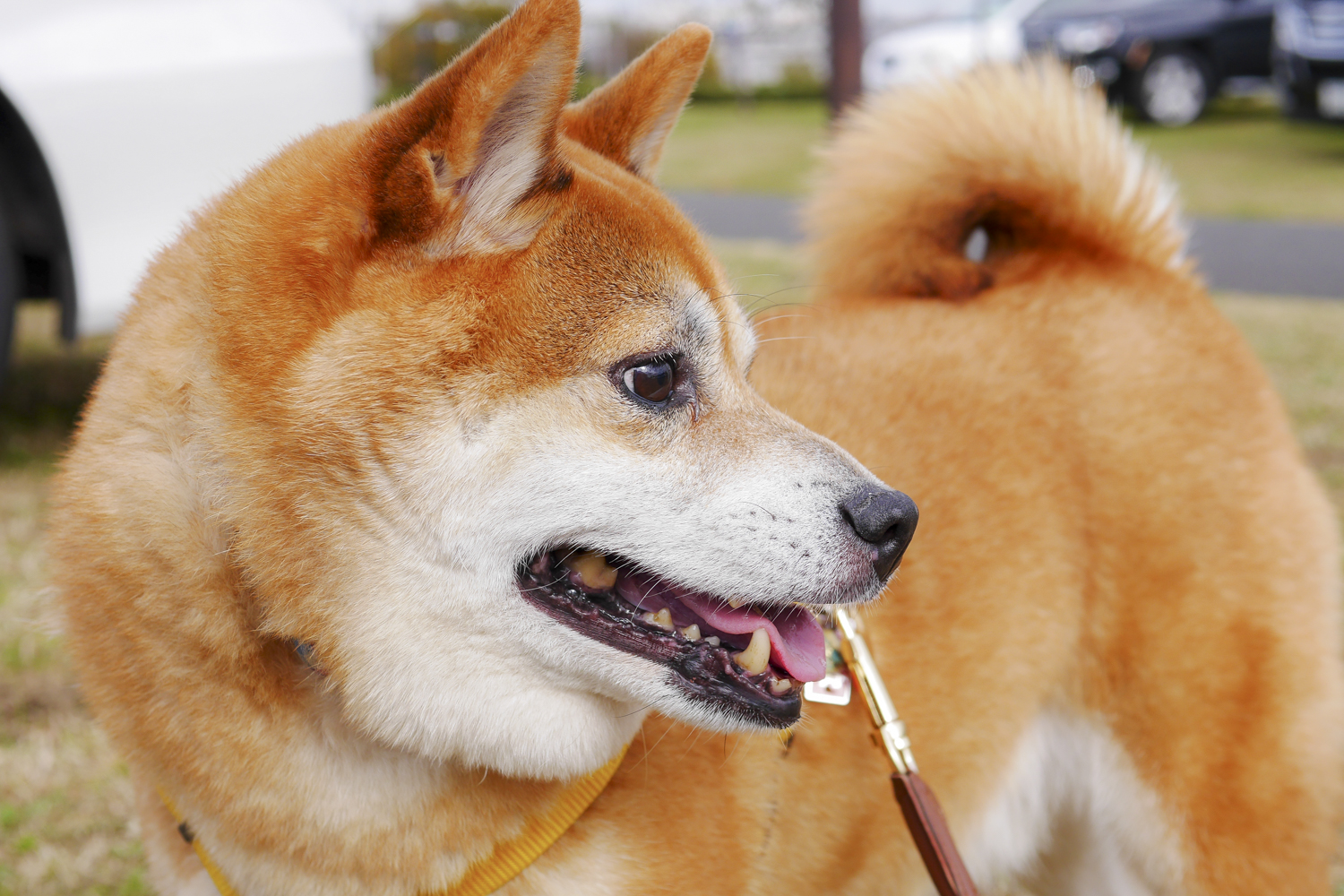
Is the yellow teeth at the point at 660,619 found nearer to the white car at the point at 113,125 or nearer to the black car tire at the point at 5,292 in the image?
the white car at the point at 113,125

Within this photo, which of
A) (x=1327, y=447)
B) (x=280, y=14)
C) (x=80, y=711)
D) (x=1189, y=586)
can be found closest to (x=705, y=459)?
(x=1189, y=586)

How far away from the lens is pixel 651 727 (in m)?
1.83

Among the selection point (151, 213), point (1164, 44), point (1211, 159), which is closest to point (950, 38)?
point (1164, 44)

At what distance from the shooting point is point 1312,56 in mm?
11305

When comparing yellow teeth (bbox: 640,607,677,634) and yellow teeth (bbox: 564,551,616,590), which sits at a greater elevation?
yellow teeth (bbox: 564,551,616,590)

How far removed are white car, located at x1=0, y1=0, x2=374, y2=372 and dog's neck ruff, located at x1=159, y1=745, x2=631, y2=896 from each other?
3.02 metres

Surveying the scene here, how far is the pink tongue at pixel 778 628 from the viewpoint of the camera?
1699 mm

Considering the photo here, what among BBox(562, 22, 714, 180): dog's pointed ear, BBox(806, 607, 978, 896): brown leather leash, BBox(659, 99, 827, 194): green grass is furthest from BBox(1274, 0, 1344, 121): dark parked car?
BBox(806, 607, 978, 896): brown leather leash

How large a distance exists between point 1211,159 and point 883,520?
43.3 feet

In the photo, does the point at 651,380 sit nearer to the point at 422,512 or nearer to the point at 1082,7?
the point at 422,512

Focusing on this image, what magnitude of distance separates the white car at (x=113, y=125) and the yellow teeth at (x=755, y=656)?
3126 mm

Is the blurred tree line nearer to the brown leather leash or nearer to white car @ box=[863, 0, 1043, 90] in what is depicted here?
white car @ box=[863, 0, 1043, 90]

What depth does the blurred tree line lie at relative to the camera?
17.2 m

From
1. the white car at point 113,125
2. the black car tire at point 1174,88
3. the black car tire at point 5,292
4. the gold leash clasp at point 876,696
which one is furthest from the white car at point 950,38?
the gold leash clasp at point 876,696
